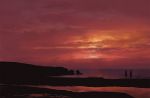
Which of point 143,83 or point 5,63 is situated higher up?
point 5,63

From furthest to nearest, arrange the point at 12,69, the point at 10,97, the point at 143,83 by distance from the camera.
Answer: the point at 12,69 → the point at 143,83 → the point at 10,97

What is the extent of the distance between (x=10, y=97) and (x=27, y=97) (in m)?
1.66

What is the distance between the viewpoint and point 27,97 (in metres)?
35.0

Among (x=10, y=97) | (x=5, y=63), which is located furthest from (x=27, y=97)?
(x=5, y=63)

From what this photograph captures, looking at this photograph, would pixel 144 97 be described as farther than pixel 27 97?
Yes

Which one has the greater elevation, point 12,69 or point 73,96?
point 12,69

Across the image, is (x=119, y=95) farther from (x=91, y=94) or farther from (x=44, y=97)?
(x=44, y=97)

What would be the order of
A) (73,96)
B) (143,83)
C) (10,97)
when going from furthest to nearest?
(143,83), (73,96), (10,97)

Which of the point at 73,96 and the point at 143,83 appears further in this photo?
the point at 143,83

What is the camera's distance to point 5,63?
117500 millimetres

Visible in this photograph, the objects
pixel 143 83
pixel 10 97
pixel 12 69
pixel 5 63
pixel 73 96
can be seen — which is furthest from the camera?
pixel 5 63

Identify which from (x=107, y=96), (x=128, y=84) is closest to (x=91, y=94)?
(x=107, y=96)

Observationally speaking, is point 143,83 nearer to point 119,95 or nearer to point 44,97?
point 119,95

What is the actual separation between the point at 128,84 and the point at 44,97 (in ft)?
91.6
